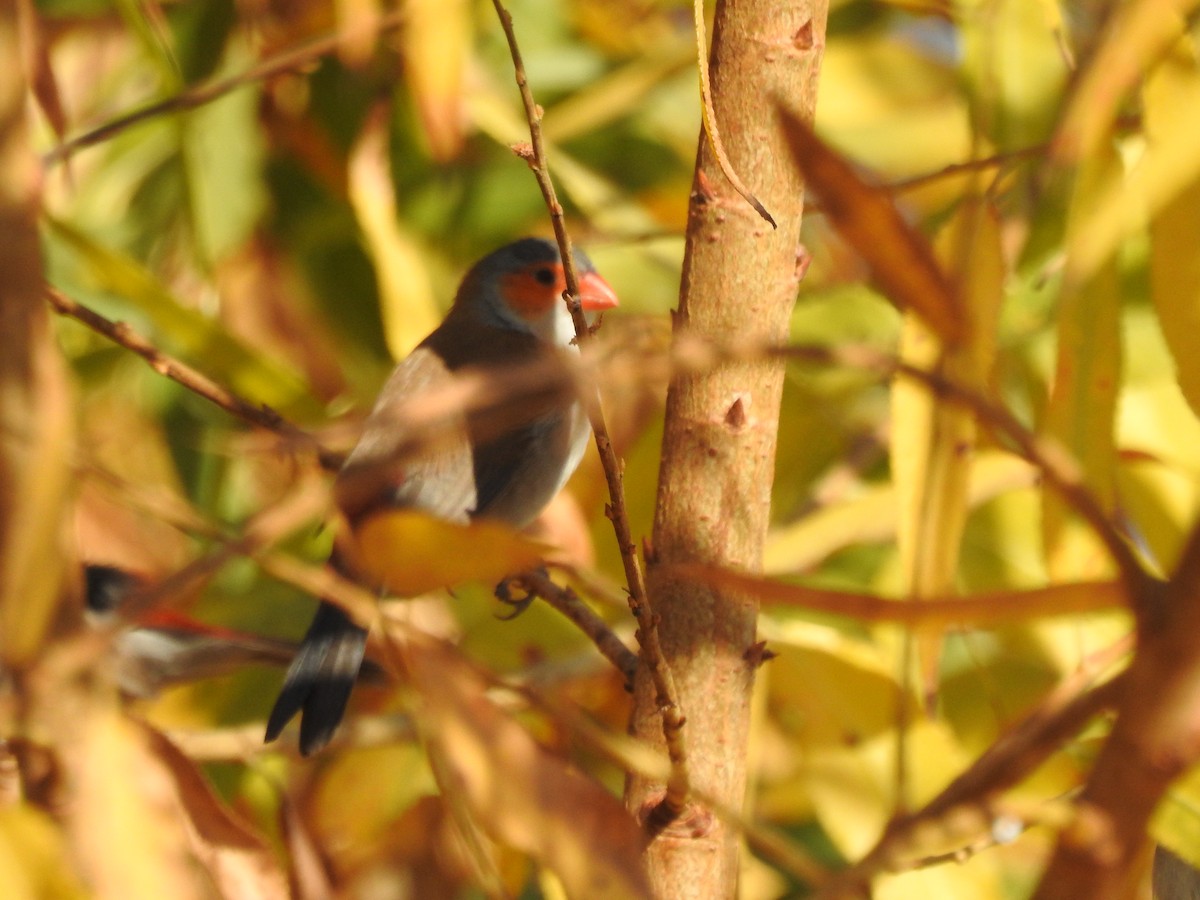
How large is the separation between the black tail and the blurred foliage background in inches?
3.3

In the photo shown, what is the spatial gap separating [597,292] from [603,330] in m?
0.49

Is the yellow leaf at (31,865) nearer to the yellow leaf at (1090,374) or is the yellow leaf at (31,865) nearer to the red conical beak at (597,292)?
the yellow leaf at (1090,374)

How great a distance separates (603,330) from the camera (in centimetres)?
167

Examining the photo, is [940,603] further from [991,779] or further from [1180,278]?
[1180,278]

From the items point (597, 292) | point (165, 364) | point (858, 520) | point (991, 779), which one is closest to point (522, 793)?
point (991, 779)

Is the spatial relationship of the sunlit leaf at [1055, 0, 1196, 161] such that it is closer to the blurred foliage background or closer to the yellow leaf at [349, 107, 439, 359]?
the blurred foliage background

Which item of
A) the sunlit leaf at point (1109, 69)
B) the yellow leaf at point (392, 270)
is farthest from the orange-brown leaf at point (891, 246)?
the yellow leaf at point (392, 270)

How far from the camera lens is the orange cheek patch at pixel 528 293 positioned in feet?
8.24

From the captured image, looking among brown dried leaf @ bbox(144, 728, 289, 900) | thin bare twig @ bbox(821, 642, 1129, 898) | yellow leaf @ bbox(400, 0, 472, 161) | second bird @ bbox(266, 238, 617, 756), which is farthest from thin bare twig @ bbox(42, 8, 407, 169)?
thin bare twig @ bbox(821, 642, 1129, 898)

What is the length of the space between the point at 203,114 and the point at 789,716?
1334 mm

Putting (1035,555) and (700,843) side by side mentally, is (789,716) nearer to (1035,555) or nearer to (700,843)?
(1035,555)

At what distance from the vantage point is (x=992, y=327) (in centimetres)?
102

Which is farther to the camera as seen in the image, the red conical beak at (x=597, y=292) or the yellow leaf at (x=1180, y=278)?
the red conical beak at (x=597, y=292)

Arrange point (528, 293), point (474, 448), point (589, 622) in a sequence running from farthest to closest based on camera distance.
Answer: point (528, 293), point (474, 448), point (589, 622)
